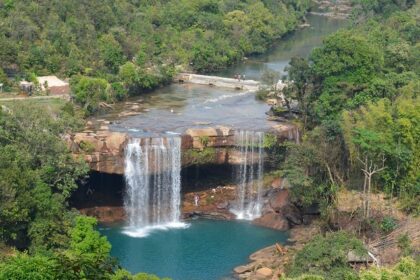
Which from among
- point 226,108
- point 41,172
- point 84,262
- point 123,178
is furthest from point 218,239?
point 84,262

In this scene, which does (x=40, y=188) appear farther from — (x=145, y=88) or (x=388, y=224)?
(x=145, y=88)

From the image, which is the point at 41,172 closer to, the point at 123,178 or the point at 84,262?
the point at 123,178

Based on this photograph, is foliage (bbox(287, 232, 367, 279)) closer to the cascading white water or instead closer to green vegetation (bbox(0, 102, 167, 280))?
green vegetation (bbox(0, 102, 167, 280))

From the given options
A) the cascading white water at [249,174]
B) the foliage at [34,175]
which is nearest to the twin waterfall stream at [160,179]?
the cascading white water at [249,174]

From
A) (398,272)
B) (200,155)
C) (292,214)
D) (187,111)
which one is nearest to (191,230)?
(200,155)

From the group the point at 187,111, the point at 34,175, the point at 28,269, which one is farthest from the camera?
the point at 187,111

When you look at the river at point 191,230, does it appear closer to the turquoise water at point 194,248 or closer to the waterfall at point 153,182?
the turquoise water at point 194,248

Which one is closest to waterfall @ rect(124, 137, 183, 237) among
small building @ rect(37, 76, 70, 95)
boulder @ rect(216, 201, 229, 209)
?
boulder @ rect(216, 201, 229, 209)
